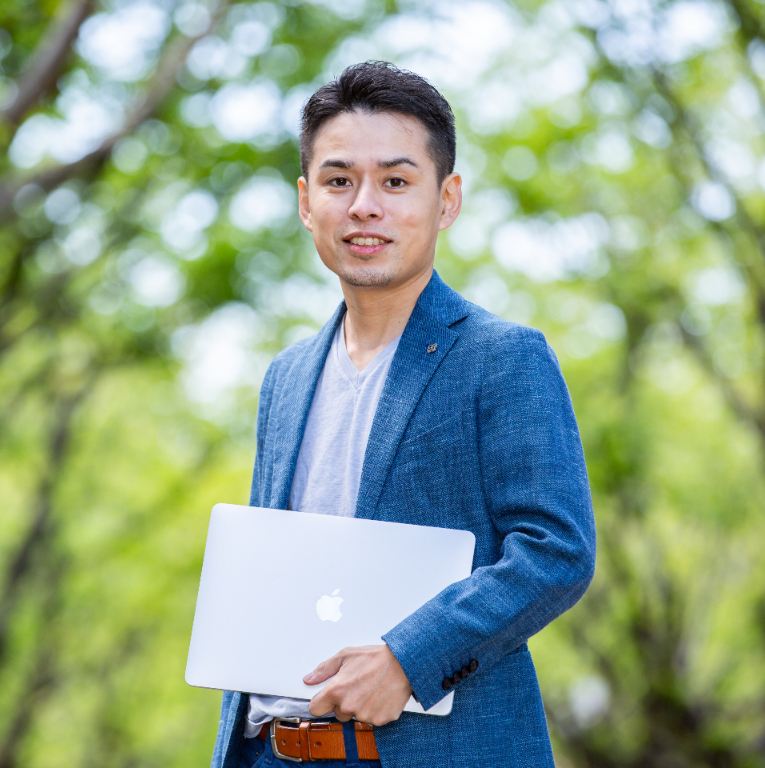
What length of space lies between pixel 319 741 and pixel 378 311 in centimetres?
92

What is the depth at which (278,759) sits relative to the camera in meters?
1.76

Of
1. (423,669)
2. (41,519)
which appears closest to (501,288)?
(41,519)

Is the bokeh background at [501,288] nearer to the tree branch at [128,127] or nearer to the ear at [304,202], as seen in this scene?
the tree branch at [128,127]

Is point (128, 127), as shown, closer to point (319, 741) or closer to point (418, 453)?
point (418, 453)

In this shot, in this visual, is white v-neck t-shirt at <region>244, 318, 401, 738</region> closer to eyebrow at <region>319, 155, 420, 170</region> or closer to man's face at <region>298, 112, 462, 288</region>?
man's face at <region>298, 112, 462, 288</region>

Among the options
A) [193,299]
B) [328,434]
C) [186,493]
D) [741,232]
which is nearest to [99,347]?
[193,299]

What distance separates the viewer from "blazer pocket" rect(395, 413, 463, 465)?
1765 mm

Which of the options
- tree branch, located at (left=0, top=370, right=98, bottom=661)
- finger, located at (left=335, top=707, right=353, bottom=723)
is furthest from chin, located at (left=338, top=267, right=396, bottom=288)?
tree branch, located at (left=0, top=370, right=98, bottom=661)

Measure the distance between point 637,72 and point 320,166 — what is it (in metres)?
6.88

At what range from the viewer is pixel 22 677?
586 inches

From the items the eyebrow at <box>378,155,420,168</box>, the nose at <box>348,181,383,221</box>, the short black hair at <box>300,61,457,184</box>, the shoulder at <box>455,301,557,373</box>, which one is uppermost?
the short black hair at <box>300,61,457,184</box>

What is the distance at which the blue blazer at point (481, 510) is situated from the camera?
5.14 feet

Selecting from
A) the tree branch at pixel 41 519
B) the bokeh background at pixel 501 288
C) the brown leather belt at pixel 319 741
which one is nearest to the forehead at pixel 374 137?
the brown leather belt at pixel 319 741

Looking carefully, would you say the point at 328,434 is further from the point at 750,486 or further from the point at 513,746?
the point at 750,486
